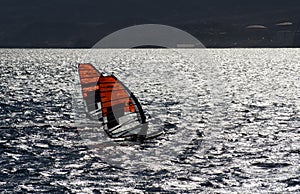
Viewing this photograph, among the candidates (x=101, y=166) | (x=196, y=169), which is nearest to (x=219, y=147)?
(x=196, y=169)

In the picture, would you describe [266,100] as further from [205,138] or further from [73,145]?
[73,145]

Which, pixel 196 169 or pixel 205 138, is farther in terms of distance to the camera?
pixel 205 138

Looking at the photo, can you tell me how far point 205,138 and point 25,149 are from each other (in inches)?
Result: 730

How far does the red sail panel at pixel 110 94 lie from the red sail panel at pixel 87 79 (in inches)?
382

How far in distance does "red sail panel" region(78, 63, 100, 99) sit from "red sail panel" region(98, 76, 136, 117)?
9.71 meters

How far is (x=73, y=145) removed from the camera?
47.1m

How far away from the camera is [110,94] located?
49219 millimetres

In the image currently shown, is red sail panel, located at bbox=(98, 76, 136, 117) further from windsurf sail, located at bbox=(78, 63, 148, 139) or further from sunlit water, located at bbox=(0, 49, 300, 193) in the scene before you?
sunlit water, located at bbox=(0, 49, 300, 193)

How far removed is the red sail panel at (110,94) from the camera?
4891 centimetres

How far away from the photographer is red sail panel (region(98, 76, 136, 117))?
48.9 meters

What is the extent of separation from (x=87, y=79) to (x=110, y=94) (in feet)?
39.3

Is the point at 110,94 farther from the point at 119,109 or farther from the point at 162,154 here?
the point at 162,154

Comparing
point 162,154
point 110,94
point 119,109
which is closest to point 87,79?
point 119,109

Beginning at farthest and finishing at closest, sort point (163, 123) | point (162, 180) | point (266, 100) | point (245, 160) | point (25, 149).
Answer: point (266, 100), point (163, 123), point (25, 149), point (245, 160), point (162, 180)
